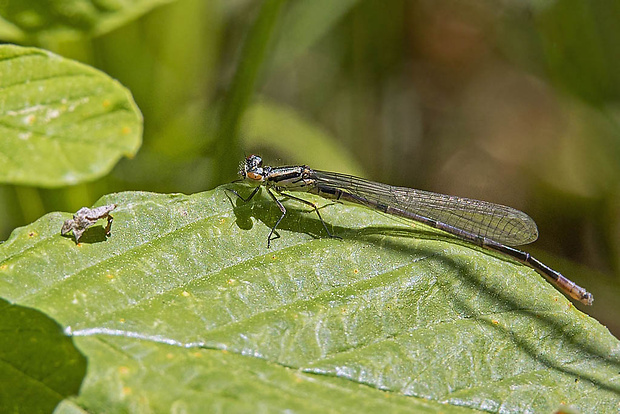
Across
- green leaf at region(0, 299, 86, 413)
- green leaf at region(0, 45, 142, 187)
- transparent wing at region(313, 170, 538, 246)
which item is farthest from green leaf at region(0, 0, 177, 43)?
transparent wing at region(313, 170, 538, 246)

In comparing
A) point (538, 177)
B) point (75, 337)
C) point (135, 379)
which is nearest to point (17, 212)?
point (75, 337)

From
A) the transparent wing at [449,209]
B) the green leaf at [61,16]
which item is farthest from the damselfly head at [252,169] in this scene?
the green leaf at [61,16]

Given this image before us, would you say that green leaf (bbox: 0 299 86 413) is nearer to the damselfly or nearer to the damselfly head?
the damselfly

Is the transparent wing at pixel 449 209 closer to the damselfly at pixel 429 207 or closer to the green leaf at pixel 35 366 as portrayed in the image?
the damselfly at pixel 429 207

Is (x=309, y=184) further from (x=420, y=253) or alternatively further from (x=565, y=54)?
(x=565, y=54)

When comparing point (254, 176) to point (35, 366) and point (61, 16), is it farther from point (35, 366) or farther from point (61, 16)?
point (35, 366)

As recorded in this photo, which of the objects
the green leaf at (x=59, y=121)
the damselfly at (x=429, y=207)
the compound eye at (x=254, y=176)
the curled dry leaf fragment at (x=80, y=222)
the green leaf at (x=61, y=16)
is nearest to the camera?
the green leaf at (x=59, y=121)
